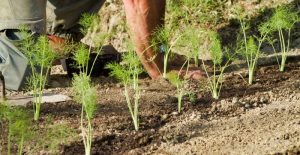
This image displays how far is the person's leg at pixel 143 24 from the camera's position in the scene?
4.10 m

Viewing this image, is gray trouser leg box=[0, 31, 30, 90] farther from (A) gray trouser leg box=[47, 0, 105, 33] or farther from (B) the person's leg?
(A) gray trouser leg box=[47, 0, 105, 33]

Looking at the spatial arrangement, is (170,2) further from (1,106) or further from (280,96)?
(1,106)

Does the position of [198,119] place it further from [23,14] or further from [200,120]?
[23,14]

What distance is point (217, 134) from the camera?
120 inches

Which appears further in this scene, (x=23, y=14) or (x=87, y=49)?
(x=87, y=49)

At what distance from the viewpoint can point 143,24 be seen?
4109mm

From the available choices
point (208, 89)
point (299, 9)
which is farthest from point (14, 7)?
point (299, 9)

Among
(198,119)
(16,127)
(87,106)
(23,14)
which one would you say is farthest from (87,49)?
(16,127)

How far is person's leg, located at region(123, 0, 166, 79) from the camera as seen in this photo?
4.10 m

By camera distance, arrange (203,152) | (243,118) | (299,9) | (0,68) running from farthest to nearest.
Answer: (299,9) → (0,68) → (243,118) → (203,152)

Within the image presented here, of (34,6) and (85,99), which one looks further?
(34,6)

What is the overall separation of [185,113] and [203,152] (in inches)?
22.6

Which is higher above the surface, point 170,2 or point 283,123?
point 170,2

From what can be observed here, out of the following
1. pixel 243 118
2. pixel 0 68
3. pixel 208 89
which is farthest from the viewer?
pixel 0 68
